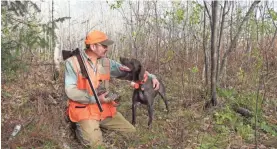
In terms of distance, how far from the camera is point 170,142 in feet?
14.5

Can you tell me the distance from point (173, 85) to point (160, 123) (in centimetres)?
183

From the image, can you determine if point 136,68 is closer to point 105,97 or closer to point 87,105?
point 105,97

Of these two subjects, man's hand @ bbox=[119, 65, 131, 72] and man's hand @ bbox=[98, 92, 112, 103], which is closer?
man's hand @ bbox=[98, 92, 112, 103]

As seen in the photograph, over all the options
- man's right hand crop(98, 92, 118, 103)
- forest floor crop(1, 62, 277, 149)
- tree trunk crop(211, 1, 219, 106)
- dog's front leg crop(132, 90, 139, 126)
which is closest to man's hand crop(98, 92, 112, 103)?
man's right hand crop(98, 92, 118, 103)

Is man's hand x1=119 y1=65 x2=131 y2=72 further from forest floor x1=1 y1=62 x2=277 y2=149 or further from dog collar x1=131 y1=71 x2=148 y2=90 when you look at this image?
forest floor x1=1 y1=62 x2=277 y2=149

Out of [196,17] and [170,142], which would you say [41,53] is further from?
[170,142]

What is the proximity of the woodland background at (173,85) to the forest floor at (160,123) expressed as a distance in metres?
0.01

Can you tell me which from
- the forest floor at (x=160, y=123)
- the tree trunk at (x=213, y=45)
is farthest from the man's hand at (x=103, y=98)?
the tree trunk at (x=213, y=45)

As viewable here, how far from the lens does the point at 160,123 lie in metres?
5.15

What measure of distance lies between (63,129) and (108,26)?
280 inches

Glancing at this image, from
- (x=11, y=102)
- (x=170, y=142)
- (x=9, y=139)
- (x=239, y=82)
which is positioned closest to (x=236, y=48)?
(x=239, y=82)

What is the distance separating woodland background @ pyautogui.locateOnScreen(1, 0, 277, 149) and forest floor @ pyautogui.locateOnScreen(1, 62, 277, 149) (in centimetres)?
1

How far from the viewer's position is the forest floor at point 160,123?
4.32m

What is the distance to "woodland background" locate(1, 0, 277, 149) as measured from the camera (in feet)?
14.6
